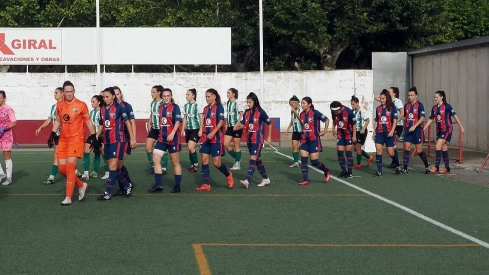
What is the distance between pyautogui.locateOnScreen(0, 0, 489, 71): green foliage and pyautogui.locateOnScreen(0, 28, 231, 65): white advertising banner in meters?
3.46

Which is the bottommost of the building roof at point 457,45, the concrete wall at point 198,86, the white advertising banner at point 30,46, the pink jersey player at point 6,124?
the pink jersey player at point 6,124

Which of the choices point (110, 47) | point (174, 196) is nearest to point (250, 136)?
point (174, 196)

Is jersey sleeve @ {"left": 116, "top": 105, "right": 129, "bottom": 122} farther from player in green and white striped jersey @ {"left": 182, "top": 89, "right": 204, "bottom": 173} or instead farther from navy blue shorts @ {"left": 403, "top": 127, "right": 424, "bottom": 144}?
navy blue shorts @ {"left": 403, "top": 127, "right": 424, "bottom": 144}

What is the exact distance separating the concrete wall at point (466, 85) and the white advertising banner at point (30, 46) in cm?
1437

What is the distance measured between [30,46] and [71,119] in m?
20.9

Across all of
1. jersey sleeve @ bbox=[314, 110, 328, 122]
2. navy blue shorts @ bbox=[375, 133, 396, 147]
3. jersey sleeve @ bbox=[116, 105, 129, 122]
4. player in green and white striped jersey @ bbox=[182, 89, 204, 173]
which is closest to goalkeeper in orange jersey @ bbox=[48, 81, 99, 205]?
jersey sleeve @ bbox=[116, 105, 129, 122]

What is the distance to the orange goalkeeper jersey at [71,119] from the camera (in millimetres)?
14008

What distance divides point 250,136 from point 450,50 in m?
15.0

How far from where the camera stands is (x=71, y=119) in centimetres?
1402

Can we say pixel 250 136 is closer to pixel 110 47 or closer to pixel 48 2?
pixel 110 47

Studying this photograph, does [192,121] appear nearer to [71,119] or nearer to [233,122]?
[233,122]

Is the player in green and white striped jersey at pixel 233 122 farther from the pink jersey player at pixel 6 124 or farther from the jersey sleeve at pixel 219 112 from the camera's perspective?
the pink jersey player at pixel 6 124

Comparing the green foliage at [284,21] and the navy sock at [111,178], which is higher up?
the green foliage at [284,21]

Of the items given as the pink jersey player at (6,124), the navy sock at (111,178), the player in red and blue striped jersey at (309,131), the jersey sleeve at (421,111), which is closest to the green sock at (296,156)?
the jersey sleeve at (421,111)
